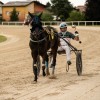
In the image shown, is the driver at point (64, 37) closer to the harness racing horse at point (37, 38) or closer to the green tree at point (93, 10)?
the harness racing horse at point (37, 38)

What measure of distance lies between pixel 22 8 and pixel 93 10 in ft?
139

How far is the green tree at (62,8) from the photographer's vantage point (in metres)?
88.3

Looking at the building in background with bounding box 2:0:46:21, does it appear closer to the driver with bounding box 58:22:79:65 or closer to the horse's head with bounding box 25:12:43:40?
the driver with bounding box 58:22:79:65

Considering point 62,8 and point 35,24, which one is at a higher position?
point 62,8

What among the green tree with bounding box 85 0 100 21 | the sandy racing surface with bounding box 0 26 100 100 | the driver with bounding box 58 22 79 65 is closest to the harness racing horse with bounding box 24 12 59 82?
the sandy racing surface with bounding box 0 26 100 100

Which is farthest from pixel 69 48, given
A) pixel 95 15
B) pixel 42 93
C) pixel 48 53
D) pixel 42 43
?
pixel 95 15

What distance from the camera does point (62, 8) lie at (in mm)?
89938

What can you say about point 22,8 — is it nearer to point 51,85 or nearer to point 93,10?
point 93,10

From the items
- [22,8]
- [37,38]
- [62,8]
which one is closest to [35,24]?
[37,38]

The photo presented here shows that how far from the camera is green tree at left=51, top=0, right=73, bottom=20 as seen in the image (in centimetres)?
8831

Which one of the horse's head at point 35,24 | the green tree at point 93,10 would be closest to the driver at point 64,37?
the horse's head at point 35,24

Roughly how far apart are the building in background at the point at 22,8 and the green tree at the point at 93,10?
36782mm

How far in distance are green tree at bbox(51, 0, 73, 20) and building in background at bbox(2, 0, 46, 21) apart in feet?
37.1

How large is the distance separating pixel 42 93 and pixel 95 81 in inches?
88.0
